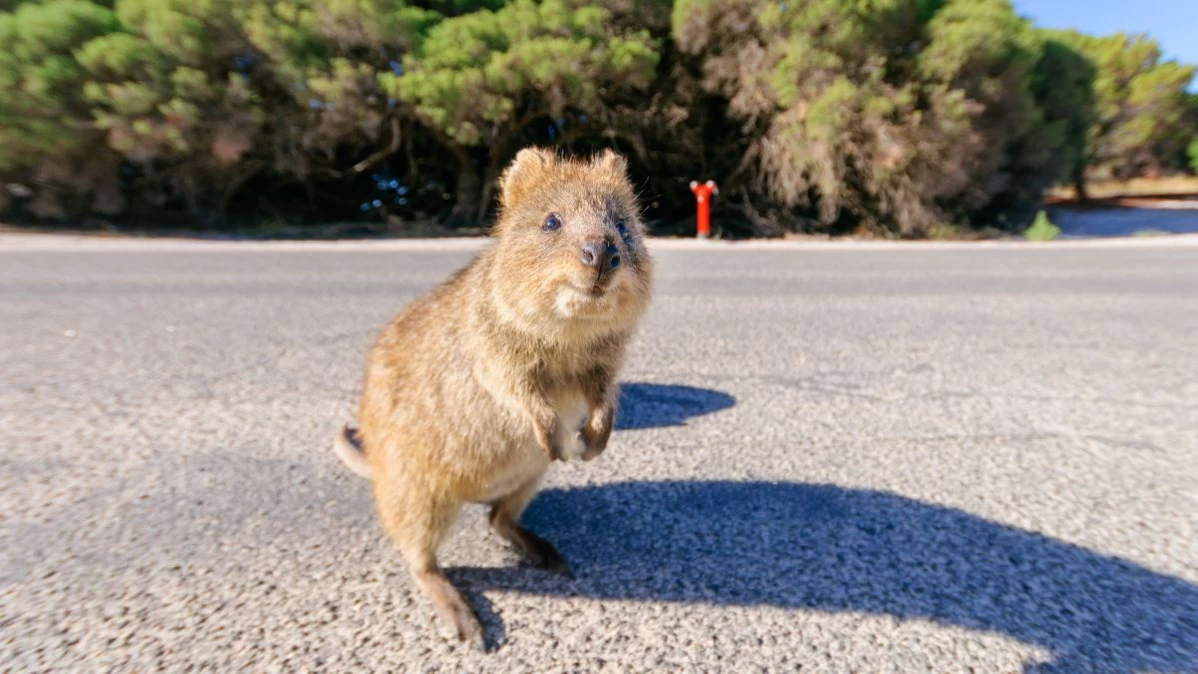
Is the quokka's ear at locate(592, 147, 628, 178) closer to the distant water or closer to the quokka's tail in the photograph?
the quokka's tail

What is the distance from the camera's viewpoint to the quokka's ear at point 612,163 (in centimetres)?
251

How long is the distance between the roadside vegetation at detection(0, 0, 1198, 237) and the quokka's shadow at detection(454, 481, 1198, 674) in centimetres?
1317

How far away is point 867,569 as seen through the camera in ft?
6.60

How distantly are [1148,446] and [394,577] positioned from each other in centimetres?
306

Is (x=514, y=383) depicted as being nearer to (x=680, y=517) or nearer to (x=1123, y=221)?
(x=680, y=517)

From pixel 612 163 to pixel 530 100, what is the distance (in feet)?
54.0

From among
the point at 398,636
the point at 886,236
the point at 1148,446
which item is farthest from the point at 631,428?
the point at 886,236

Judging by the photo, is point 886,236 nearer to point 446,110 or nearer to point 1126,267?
point 1126,267

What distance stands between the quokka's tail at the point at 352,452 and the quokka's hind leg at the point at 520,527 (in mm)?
510

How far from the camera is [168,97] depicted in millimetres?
16438

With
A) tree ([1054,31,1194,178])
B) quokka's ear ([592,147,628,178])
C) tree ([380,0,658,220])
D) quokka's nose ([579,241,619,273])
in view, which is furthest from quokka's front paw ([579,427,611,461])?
Result: tree ([1054,31,1194,178])

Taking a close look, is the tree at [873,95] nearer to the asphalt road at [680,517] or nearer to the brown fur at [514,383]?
the asphalt road at [680,517]

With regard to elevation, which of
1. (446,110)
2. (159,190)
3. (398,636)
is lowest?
(398,636)

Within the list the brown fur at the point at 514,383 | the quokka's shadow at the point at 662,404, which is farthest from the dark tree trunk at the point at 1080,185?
the brown fur at the point at 514,383
